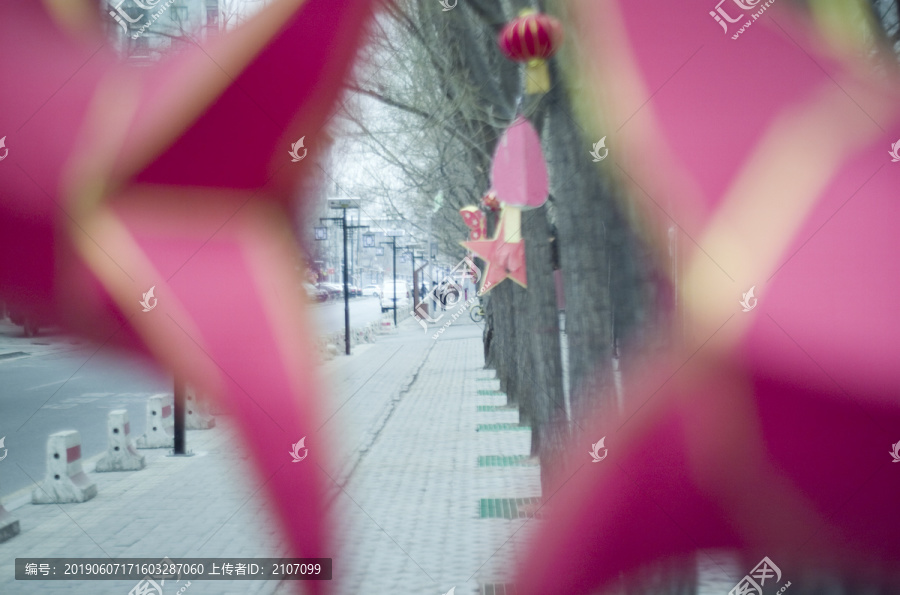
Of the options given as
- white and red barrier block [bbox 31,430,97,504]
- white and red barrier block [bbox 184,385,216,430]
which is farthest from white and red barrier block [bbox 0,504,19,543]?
white and red barrier block [bbox 184,385,216,430]

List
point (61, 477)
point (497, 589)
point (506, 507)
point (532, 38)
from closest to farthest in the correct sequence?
point (532, 38) < point (497, 589) < point (506, 507) < point (61, 477)

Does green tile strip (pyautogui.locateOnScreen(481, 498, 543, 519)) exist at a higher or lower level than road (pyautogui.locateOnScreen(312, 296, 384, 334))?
lower

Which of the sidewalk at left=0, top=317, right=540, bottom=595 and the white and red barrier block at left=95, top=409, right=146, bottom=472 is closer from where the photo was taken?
the sidewalk at left=0, top=317, right=540, bottom=595

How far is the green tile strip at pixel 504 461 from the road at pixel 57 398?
259cm

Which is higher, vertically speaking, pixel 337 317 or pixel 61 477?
pixel 337 317

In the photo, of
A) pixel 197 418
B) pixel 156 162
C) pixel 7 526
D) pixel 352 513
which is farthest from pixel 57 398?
pixel 156 162

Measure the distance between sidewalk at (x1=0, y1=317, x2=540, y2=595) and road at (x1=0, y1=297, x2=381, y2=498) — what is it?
1.84 ft

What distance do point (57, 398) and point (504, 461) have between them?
797cm

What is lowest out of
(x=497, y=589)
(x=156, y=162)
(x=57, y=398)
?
(x=497, y=589)

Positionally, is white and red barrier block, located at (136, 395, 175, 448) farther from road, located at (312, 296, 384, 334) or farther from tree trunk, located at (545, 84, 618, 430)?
tree trunk, located at (545, 84, 618, 430)

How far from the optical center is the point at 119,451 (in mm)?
9227

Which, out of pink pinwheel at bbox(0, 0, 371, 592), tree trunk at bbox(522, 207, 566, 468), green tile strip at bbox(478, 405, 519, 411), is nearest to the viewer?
pink pinwheel at bbox(0, 0, 371, 592)

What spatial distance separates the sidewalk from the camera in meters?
5.71

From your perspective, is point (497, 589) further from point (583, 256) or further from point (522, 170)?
point (522, 170)
